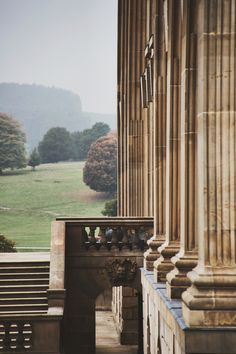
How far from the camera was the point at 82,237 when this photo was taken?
1789 centimetres

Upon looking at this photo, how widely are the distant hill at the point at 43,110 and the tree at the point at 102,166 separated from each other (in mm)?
32706

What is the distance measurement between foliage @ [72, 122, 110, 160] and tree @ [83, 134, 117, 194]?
28.5ft

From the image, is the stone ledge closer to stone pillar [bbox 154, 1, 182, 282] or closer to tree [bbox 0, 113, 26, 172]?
stone pillar [bbox 154, 1, 182, 282]

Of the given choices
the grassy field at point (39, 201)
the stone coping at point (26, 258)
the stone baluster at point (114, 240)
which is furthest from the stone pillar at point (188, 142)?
the grassy field at point (39, 201)

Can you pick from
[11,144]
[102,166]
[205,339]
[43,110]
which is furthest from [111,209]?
[43,110]

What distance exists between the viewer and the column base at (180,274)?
10273mm

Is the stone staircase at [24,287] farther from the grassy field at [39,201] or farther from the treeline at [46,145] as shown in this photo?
the treeline at [46,145]

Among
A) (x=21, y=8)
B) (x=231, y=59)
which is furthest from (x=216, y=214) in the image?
(x=21, y=8)

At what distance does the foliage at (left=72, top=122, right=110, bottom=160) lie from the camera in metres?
74.9

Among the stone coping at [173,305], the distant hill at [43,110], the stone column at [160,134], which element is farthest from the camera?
the distant hill at [43,110]

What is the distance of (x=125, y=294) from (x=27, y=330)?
27.4ft

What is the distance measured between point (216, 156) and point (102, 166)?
55551 mm

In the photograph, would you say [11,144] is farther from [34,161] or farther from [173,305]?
[173,305]

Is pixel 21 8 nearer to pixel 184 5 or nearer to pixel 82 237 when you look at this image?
pixel 82 237
